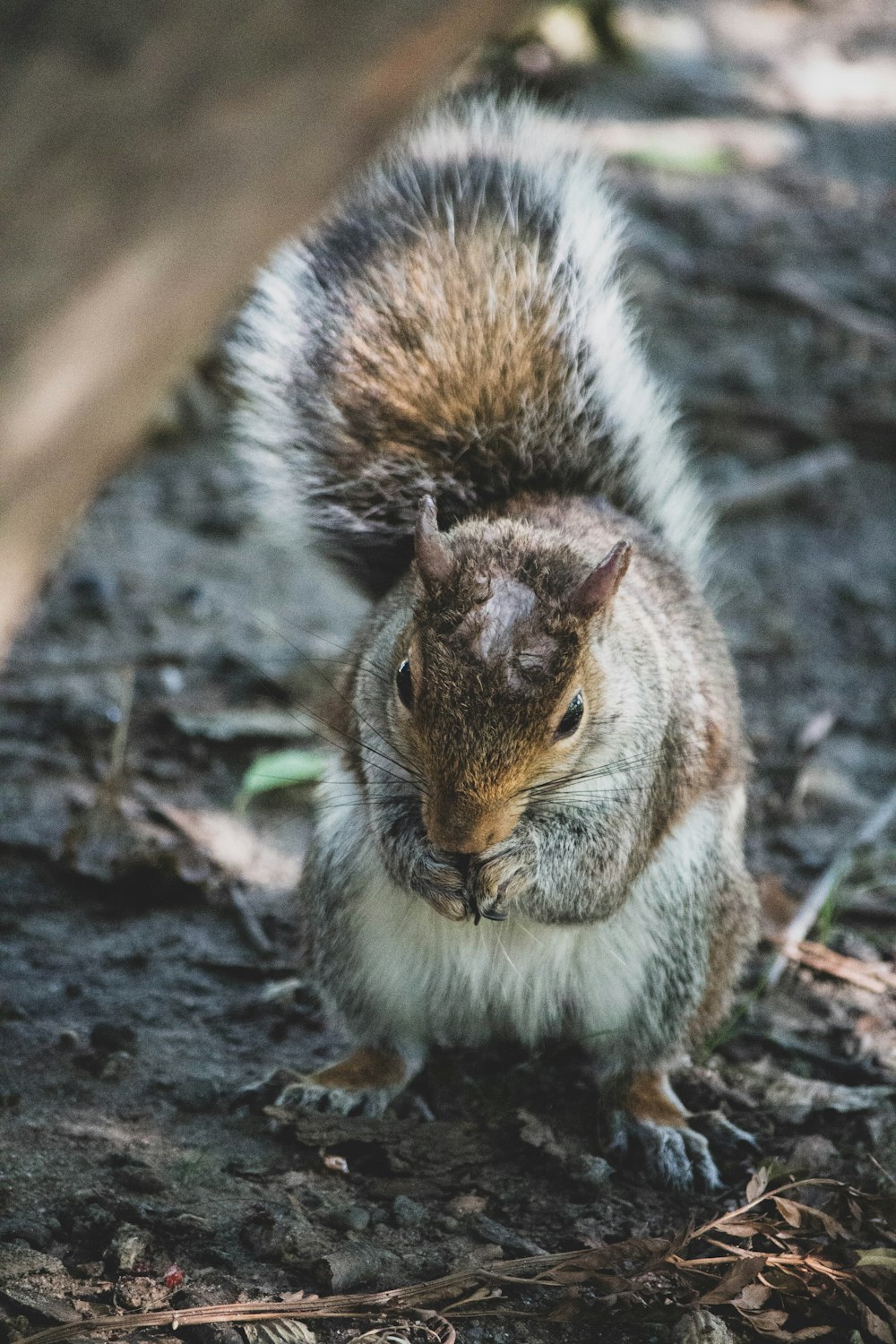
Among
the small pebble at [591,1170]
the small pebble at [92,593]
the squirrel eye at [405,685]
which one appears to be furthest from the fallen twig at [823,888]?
the small pebble at [92,593]

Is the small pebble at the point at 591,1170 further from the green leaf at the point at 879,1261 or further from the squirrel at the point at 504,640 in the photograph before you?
the green leaf at the point at 879,1261

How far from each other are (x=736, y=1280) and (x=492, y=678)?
83 centimetres

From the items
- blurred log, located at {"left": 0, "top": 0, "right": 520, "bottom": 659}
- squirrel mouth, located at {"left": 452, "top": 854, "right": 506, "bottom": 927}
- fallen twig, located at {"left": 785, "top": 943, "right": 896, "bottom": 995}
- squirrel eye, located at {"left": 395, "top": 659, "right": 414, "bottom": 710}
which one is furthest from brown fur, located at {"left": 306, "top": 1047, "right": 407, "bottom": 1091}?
blurred log, located at {"left": 0, "top": 0, "right": 520, "bottom": 659}

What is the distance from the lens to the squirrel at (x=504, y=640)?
6.19 ft

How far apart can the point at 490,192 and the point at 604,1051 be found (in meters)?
1.46

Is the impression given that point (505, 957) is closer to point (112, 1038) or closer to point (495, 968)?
point (495, 968)

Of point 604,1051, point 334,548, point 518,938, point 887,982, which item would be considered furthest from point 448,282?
point 887,982

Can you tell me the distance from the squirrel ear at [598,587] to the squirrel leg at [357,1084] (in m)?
0.85

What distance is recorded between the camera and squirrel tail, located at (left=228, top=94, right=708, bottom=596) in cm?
238

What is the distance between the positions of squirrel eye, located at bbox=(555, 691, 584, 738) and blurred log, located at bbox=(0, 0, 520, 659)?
827 millimetres

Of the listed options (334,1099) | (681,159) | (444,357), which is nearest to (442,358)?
(444,357)

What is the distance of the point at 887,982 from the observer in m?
2.62

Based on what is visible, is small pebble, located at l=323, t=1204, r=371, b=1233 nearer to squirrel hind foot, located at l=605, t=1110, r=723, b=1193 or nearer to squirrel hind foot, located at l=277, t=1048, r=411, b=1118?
squirrel hind foot, located at l=277, t=1048, r=411, b=1118

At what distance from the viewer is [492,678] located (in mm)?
1790
